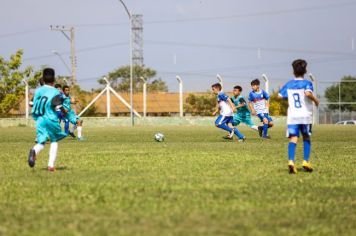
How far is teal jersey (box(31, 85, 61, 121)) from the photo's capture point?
12219 mm

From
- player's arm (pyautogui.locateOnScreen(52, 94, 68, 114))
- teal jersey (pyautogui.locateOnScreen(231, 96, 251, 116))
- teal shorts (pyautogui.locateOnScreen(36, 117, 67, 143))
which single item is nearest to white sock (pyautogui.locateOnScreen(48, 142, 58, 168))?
teal shorts (pyautogui.locateOnScreen(36, 117, 67, 143))

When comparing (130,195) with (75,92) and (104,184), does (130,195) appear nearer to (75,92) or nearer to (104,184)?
(104,184)

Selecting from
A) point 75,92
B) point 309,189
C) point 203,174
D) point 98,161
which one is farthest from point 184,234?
point 75,92

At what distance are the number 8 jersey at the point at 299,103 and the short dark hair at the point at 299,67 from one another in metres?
0.14

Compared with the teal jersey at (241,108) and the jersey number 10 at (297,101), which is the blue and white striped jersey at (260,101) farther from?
the jersey number 10 at (297,101)

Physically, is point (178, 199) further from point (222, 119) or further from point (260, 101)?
point (260, 101)

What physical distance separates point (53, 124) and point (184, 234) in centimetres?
678

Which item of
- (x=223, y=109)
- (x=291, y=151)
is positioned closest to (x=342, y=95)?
(x=223, y=109)

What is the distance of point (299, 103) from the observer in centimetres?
1189

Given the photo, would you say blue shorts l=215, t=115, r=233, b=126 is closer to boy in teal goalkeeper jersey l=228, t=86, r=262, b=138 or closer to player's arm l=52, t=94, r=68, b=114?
boy in teal goalkeeper jersey l=228, t=86, r=262, b=138

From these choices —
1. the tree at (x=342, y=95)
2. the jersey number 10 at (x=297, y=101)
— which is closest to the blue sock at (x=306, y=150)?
the jersey number 10 at (x=297, y=101)

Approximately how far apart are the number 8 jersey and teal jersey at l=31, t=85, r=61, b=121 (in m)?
3.67

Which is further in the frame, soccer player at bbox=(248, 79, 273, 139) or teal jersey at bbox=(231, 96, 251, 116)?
teal jersey at bbox=(231, 96, 251, 116)

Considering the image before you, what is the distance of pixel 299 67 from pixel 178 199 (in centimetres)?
463
